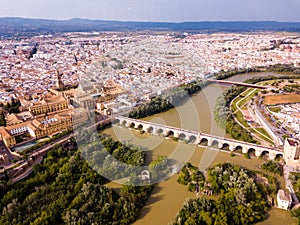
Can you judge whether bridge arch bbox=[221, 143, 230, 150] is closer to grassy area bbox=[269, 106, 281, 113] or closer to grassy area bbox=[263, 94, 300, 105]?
grassy area bbox=[269, 106, 281, 113]

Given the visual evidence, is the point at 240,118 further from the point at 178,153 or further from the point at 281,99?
the point at 178,153

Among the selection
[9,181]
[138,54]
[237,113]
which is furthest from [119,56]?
[9,181]

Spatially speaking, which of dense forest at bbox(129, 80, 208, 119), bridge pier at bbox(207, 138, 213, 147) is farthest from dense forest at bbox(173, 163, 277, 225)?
dense forest at bbox(129, 80, 208, 119)

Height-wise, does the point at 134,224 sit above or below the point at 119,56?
below

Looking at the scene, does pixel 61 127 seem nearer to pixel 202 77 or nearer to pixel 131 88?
pixel 131 88

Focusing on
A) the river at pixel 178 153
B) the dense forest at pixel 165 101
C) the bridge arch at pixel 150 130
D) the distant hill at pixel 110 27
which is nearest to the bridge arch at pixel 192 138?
the river at pixel 178 153

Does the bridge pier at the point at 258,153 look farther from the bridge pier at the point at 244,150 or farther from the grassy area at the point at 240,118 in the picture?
the grassy area at the point at 240,118

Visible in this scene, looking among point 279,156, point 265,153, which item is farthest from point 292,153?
point 265,153
